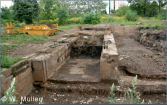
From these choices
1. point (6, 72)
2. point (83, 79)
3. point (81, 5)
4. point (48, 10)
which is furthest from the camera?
point (81, 5)

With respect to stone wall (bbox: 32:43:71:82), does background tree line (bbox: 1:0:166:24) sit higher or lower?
higher

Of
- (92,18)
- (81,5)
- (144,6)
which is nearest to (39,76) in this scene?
(92,18)

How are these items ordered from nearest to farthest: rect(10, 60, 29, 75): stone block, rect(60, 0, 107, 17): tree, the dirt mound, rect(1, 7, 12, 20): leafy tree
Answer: rect(10, 60, 29, 75): stone block, the dirt mound, rect(1, 7, 12, 20): leafy tree, rect(60, 0, 107, 17): tree

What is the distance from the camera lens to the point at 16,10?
614 inches

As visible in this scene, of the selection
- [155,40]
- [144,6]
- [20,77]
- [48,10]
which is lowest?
[20,77]

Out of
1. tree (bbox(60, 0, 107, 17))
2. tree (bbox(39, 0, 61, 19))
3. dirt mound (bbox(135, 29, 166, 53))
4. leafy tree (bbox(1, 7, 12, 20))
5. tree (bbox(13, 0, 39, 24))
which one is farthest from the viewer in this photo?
tree (bbox(60, 0, 107, 17))

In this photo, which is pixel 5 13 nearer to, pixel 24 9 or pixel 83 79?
pixel 24 9

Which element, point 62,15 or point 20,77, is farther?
point 62,15

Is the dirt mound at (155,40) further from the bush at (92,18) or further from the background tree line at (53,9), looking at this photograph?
the background tree line at (53,9)

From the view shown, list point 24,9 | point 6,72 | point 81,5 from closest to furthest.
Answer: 1. point 6,72
2. point 24,9
3. point 81,5

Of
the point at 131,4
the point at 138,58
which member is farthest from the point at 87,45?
the point at 131,4

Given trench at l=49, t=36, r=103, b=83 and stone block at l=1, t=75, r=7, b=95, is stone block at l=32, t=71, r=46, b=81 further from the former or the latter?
stone block at l=1, t=75, r=7, b=95

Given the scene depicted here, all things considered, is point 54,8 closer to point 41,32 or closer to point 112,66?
point 41,32

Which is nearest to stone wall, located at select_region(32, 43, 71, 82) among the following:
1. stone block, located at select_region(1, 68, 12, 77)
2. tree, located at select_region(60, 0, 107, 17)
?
stone block, located at select_region(1, 68, 12, 77)
